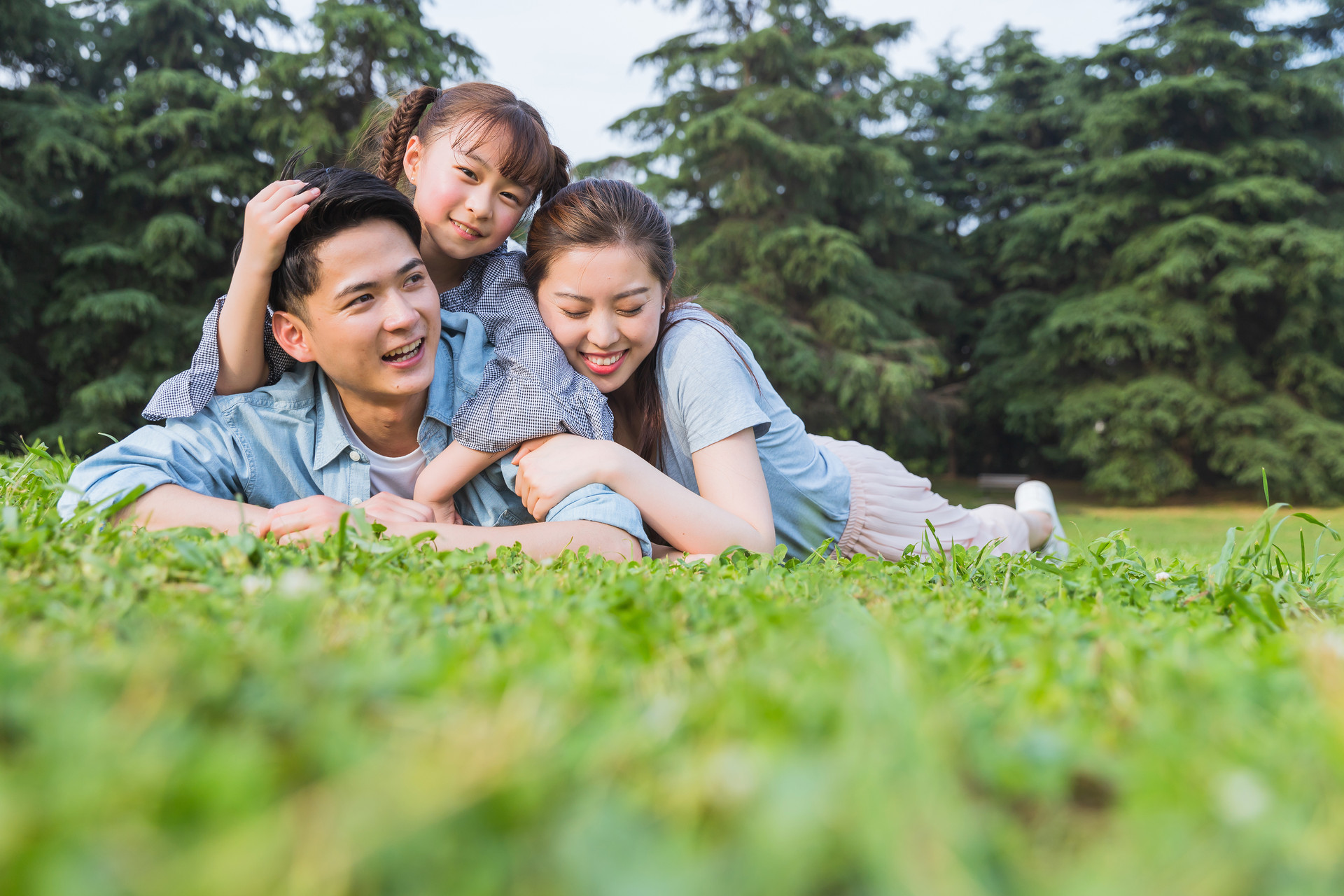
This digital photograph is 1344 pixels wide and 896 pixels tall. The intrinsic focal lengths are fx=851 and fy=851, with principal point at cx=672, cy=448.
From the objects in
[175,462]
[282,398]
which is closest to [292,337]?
[282,398]

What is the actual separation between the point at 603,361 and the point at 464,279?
94 cm

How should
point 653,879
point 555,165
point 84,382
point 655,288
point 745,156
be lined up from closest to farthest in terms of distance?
point 653,879 → point 655,288 → point 555,165 → point 84,382 → point 745,156

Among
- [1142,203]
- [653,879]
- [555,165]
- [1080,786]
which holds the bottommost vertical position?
[1080,786]

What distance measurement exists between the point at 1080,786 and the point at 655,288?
2911 millimetres

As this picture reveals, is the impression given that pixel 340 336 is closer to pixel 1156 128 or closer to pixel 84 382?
pixel 84 382

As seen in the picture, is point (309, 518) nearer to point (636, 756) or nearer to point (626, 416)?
point (626, 416)

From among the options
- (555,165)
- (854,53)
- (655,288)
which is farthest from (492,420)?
(854,53)

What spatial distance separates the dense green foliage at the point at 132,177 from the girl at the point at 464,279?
13221 millimetres

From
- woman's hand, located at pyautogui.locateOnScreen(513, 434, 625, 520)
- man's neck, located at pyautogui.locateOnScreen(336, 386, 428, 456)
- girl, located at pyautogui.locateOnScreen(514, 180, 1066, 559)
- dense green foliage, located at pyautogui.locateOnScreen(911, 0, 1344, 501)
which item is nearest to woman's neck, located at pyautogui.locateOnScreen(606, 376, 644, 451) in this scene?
girl, located at pyautogui.locateOnScreen(514, 180, 1066, 559)

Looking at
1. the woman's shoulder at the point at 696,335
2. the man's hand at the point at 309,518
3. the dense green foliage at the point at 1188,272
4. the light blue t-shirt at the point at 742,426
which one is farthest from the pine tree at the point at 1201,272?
the man's hand at the point at 309,518

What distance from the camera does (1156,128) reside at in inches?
789

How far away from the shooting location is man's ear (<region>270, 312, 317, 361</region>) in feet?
10.3

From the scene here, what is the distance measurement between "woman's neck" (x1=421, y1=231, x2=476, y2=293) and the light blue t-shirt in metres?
1.02

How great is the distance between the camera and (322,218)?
304 centimetres
